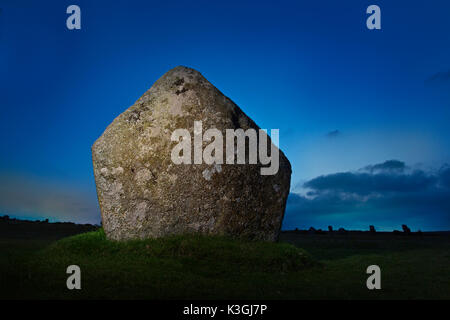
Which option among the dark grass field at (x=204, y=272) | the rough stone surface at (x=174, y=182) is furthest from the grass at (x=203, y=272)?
the rough stone surface at (x=174, y=182)

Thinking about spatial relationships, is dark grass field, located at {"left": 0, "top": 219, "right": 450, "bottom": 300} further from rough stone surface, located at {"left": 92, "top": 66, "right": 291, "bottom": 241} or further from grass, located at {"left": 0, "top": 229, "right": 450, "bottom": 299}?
rough stone surface, located at {"left": 92, "top": 66, "right": 291, "bottom": 241}

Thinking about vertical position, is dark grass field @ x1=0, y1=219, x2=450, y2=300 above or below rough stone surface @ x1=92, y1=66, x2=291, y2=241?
below

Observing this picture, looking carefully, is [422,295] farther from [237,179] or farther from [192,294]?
[237,179]

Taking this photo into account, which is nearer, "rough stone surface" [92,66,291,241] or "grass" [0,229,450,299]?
"grass" [0,229,450,299]

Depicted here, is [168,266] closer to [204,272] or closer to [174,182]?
[204,272]

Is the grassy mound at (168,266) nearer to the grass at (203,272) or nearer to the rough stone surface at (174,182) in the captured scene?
the grass at (203,272)

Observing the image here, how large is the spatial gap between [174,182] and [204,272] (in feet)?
9.74

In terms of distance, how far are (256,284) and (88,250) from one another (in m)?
5.60

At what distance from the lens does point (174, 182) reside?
12.1 meters

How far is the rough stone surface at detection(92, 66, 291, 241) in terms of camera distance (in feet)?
39.7

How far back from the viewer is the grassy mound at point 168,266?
27.5ft

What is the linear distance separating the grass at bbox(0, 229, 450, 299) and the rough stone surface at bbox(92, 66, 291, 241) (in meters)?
0.52

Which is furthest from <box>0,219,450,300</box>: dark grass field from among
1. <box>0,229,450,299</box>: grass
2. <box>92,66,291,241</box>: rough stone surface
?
<box>92,66,291,241</box>: rough stone surface
